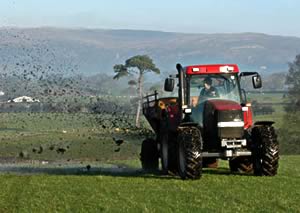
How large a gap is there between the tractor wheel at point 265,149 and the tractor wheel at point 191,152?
4.96ft

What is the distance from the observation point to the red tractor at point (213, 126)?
57.2 ft

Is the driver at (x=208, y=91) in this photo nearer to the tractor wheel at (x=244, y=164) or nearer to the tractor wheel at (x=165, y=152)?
the tractor wheel at (x=165, y=152)

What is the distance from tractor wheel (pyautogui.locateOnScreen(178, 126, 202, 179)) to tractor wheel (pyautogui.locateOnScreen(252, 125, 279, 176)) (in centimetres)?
151

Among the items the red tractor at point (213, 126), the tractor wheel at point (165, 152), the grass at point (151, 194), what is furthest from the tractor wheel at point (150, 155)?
the grass at point (151, 194)

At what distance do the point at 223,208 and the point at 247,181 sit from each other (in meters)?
4.77

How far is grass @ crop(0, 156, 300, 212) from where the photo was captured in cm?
1260

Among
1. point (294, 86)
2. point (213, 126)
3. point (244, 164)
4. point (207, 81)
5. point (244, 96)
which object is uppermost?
point (207, 81)

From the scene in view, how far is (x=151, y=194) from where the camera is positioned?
47.7ft

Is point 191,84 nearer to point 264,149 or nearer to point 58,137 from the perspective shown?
point 264,149

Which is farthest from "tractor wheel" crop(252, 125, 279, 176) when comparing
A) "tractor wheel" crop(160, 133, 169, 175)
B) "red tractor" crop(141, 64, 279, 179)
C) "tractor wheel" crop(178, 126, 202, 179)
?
"tractor wheel" crop(160, 133, 169, 175)

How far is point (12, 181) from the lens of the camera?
18.4 metres

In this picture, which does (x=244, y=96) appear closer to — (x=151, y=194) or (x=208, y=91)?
(x=208, y=91)

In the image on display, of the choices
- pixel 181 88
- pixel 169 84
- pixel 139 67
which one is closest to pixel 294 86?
pixel 139 67

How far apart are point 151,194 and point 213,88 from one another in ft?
15.4
